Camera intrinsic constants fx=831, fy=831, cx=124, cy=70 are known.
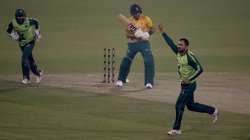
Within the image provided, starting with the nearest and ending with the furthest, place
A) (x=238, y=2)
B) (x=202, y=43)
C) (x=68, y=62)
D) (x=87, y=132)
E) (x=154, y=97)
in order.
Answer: (x=87, y=132)
(x=154, y=97)
(x=68, y=62)
(x=202, y=43)
(x=238, y=2)

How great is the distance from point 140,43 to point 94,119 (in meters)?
5.07

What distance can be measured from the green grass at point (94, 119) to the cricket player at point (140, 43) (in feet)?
5.66

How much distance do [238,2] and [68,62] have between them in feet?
64.9

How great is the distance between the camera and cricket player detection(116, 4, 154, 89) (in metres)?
24.8

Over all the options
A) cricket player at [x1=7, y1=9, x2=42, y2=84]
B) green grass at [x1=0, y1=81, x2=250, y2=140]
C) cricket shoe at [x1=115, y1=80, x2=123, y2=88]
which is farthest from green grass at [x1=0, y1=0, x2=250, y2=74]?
green grass at [x1=0, y1=81, x2=250, y2=140]

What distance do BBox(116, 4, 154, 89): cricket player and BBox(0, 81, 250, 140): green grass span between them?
1724 millimetres

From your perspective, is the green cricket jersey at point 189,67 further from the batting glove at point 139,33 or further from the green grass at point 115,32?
the green grass at point 115,32

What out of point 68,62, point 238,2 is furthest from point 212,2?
point 68,62

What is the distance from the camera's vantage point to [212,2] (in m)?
48.6

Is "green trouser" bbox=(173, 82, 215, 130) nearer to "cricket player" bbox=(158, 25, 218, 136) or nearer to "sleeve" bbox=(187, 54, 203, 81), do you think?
"cricket player" bbox=(158, 25, 218, 136)

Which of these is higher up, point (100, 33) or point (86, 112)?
point (100, 33)

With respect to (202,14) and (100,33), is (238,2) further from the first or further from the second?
(100,33)

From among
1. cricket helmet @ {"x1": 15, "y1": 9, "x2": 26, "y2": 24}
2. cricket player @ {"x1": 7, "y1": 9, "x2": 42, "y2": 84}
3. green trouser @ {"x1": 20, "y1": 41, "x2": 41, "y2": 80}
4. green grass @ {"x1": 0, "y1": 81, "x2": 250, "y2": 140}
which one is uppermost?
cricket helmet @ {"x1": 15, "y1": 9, "x2": 26, "y2": 24}

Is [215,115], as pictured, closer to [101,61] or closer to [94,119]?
[94,119]
